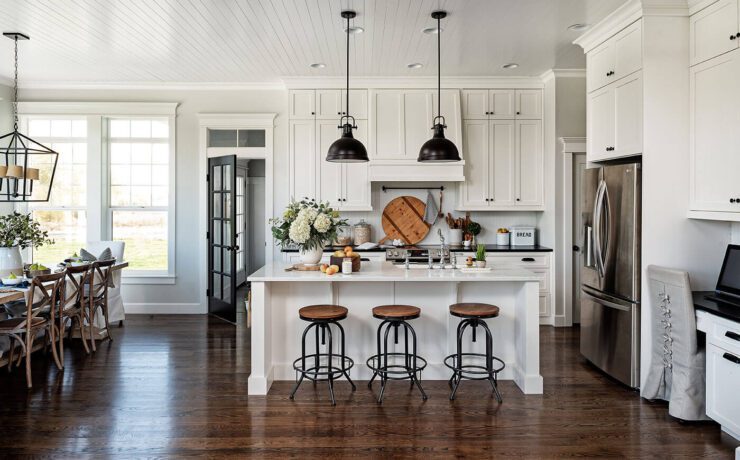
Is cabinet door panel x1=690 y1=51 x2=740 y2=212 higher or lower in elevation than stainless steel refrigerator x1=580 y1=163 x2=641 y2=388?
higher

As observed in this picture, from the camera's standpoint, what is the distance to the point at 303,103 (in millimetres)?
6059

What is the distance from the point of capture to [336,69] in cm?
567

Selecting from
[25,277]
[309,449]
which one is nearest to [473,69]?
[309,449]

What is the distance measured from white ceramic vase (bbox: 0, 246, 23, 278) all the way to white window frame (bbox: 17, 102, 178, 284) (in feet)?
6.30

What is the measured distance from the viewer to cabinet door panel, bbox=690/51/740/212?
322 cm

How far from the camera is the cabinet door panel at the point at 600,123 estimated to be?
4.10 metres

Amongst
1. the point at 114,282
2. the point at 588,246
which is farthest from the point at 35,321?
the point at 588,246

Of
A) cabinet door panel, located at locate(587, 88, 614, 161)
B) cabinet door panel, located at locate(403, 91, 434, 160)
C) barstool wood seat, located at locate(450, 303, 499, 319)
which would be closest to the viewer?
barstool wood seat, located at locate(450, 303, 499, 319)

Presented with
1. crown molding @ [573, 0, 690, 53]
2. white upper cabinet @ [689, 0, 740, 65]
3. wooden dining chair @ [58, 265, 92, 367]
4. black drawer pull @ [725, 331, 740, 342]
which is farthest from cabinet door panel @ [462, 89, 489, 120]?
wooden dining chair @ [58, 265, 92, 367]

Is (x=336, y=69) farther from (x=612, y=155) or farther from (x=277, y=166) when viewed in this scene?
(x=612, y=155)

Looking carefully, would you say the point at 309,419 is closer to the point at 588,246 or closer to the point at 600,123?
the point at 588,246

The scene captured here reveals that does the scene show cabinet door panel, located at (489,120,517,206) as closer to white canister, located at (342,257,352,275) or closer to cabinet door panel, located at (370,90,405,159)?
cabinet door panel, located at (370,90,405,159)

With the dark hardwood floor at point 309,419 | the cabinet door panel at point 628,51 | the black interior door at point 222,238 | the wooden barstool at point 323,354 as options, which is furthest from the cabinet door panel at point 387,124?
the dark hardwood floor at point 309,419

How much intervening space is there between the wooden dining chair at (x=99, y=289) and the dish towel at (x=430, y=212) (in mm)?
3598
